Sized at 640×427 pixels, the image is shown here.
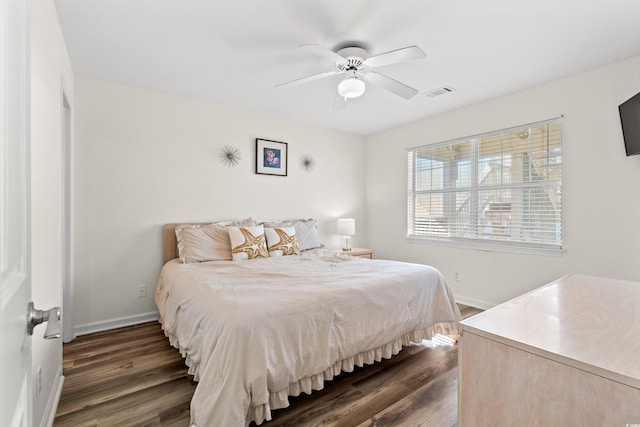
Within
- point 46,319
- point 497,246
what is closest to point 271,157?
point 497,246

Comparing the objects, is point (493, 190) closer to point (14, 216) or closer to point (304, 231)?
point (304, 231)

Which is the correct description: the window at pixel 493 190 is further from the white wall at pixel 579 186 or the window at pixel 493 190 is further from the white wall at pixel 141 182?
the white wall at pixel 141 182

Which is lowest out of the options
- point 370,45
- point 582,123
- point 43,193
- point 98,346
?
point 98,346

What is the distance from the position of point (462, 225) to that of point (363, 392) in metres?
2.70

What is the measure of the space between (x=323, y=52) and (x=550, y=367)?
2.09m

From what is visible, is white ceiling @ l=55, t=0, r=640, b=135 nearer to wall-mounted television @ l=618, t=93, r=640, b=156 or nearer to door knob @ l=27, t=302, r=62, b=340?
wall-mounted television @ l=618, t=93, r=640, b=156

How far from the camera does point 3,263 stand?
501mm

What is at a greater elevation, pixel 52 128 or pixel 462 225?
pixel 52 128

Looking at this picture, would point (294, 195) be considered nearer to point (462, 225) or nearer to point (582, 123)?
point (462, 225)

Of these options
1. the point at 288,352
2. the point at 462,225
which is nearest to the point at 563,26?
the point at 462,225

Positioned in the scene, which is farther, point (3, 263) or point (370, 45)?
point (370, 45)

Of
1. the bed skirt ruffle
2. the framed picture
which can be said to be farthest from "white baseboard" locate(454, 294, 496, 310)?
the framed picture

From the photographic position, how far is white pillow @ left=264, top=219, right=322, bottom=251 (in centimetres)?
386

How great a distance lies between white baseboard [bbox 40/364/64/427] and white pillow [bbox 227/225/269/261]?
153 centimetres
